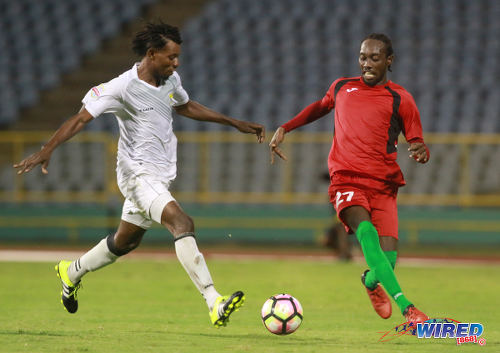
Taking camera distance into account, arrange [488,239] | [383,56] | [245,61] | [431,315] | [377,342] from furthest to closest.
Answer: [245,61]
[488,239]
[431,315]
[383,56]
[377,342]

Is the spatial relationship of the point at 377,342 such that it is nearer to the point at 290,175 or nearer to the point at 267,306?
the point at 267,306

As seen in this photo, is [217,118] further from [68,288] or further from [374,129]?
[68,288]

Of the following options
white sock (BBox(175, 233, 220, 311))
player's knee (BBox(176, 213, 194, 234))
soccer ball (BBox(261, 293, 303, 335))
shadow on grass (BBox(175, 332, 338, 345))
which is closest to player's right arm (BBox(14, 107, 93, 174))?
player's knee (BBox(176, 213, 194, 234))

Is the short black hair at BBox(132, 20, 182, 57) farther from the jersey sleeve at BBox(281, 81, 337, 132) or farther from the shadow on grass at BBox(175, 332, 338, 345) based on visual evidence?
the shadow on grass at BBox(175, 332, 338, 345)

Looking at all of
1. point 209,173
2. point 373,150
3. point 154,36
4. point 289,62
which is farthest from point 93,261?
point 289,62

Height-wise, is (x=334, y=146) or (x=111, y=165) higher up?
(x=334, y=146)

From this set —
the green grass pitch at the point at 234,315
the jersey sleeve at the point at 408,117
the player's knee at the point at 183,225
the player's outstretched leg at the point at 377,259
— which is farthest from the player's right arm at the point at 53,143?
the jersey sleeve at the point at 408,117

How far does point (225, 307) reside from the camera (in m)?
5.84

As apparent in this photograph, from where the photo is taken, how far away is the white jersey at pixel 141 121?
21.7 feet

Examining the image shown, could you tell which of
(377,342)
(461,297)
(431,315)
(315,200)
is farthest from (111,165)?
(377,342)

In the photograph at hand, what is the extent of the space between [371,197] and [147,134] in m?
1.85

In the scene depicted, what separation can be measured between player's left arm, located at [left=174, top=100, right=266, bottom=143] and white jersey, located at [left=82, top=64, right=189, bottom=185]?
289 mm

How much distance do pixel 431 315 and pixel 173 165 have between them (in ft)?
9.52

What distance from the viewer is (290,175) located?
1800cm
